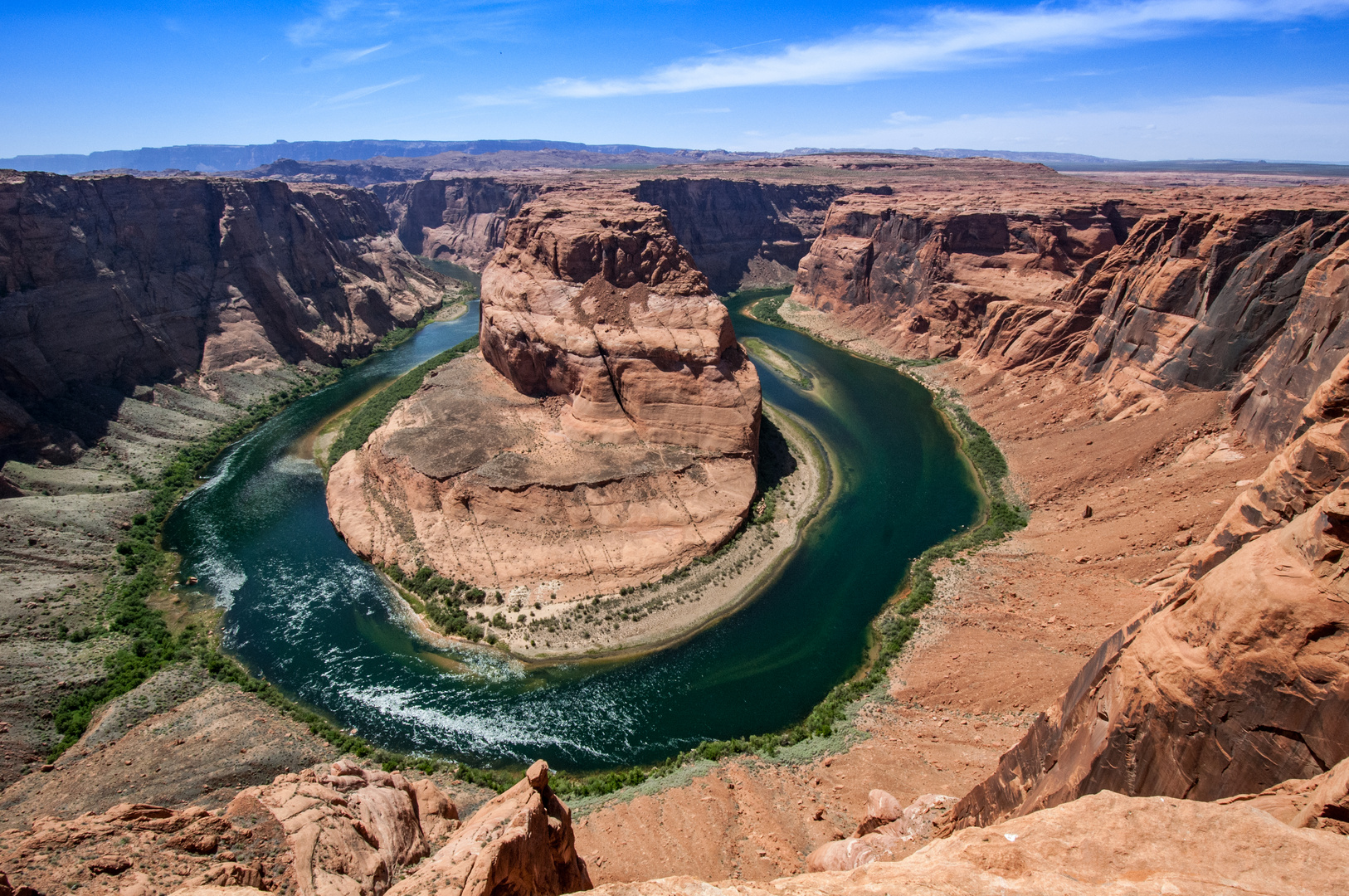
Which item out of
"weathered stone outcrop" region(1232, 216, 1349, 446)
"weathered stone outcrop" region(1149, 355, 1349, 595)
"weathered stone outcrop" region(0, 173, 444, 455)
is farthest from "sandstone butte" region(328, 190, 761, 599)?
"weathered stone outcrop" region(1232, 216, 1349, 446)

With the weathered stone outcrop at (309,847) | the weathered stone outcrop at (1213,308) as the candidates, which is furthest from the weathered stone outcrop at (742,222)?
the weathered stone outcrop at (309,847)

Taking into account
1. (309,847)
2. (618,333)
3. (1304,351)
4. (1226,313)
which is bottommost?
(309,847)

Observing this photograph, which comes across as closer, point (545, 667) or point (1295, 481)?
point (1295, 481)

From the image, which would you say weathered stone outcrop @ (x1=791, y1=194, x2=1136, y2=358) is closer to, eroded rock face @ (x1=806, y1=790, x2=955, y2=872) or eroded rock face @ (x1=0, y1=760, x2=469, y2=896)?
eroded rock face @ (x1=806, y1=790, x2=955, y2=872)

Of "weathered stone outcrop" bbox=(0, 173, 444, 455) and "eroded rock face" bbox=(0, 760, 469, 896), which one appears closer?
"eroded rock face" bbox=(0, 760, 469, 896)

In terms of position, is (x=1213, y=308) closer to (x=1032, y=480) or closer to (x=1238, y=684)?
(x=1032, y=480)

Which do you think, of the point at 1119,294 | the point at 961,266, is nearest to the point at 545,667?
the point at 1119,294
